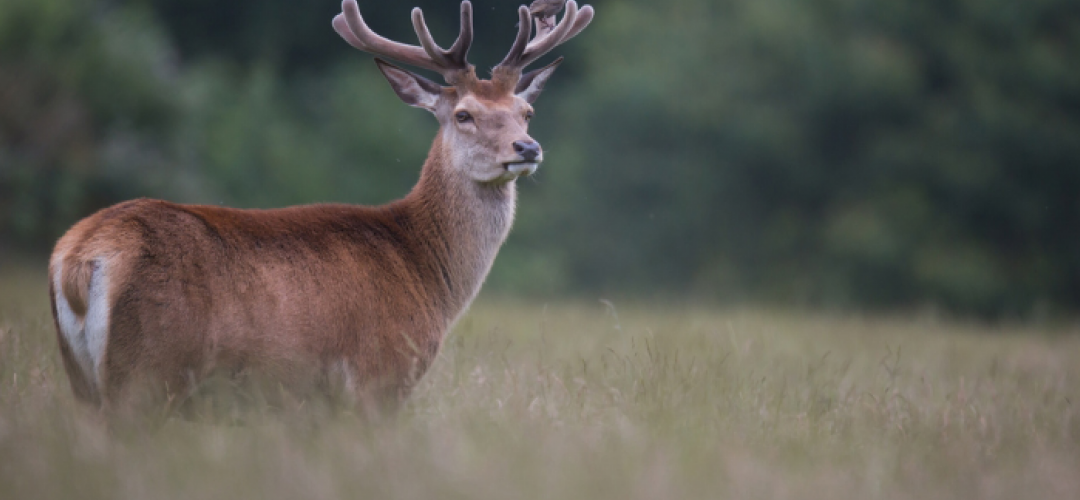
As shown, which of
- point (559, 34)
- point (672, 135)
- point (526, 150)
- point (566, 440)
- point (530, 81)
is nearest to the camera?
point (566, 440)

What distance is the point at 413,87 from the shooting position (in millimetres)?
6047

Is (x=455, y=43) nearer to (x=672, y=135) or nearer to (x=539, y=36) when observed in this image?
(x=539, y=36)

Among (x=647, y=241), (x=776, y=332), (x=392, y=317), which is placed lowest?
(x=647, y=241)

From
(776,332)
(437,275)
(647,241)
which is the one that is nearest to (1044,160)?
(647,241)

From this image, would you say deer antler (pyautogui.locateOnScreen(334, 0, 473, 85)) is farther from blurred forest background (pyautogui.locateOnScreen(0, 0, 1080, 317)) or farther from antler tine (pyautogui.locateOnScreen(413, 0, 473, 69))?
blurred forest background (pyautogui.locateOnScreen(0, 0, 1080, 317))

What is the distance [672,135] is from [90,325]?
62.3 ft

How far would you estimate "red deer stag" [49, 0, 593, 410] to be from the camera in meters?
4.26

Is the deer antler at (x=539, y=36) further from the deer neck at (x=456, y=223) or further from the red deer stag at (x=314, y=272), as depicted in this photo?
the deer neck at (x=456, y=223)

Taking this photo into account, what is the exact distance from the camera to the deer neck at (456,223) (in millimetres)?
5559

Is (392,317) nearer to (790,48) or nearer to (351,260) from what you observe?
(351,260)

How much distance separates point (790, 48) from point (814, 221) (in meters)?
3.22

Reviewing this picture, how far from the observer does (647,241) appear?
74.1ft


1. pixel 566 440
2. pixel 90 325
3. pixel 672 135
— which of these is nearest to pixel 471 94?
pixel 566 440

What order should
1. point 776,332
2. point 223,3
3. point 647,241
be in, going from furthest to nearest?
point 223,3 < point 647,241 < point 776,332
